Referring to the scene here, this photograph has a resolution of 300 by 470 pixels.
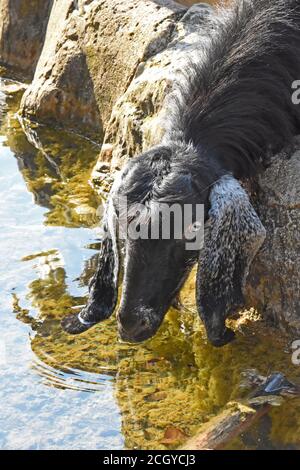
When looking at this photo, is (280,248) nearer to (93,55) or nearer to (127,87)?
(127,87)

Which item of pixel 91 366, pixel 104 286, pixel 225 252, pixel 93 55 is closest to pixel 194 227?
pixel 225 252

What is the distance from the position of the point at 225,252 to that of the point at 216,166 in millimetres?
412

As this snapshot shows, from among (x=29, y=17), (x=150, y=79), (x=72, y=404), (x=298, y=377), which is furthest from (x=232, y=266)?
(x=29, y=17)

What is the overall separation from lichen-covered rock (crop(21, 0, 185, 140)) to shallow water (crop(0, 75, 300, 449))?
4.33 ft

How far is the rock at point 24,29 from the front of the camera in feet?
30.7

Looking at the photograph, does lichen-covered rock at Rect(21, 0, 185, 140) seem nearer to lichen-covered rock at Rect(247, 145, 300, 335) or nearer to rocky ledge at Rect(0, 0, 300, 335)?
rocky ledge at Rect(0, 0, 300, 335)

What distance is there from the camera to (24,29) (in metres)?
9.40

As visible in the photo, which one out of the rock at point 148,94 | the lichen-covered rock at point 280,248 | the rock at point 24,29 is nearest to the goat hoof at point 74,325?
the lichen-covered rock at point 280,248

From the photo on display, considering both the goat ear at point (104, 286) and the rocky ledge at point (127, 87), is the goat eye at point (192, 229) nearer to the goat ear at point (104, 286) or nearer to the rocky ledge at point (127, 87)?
the goat ear at point (104, 286)

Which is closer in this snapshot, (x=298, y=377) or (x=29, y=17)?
(x=298, y=377)

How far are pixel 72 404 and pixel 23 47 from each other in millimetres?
5322

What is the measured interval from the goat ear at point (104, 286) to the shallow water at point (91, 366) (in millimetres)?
125

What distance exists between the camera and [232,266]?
4746 mm

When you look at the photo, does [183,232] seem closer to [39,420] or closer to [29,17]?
[39,420]
